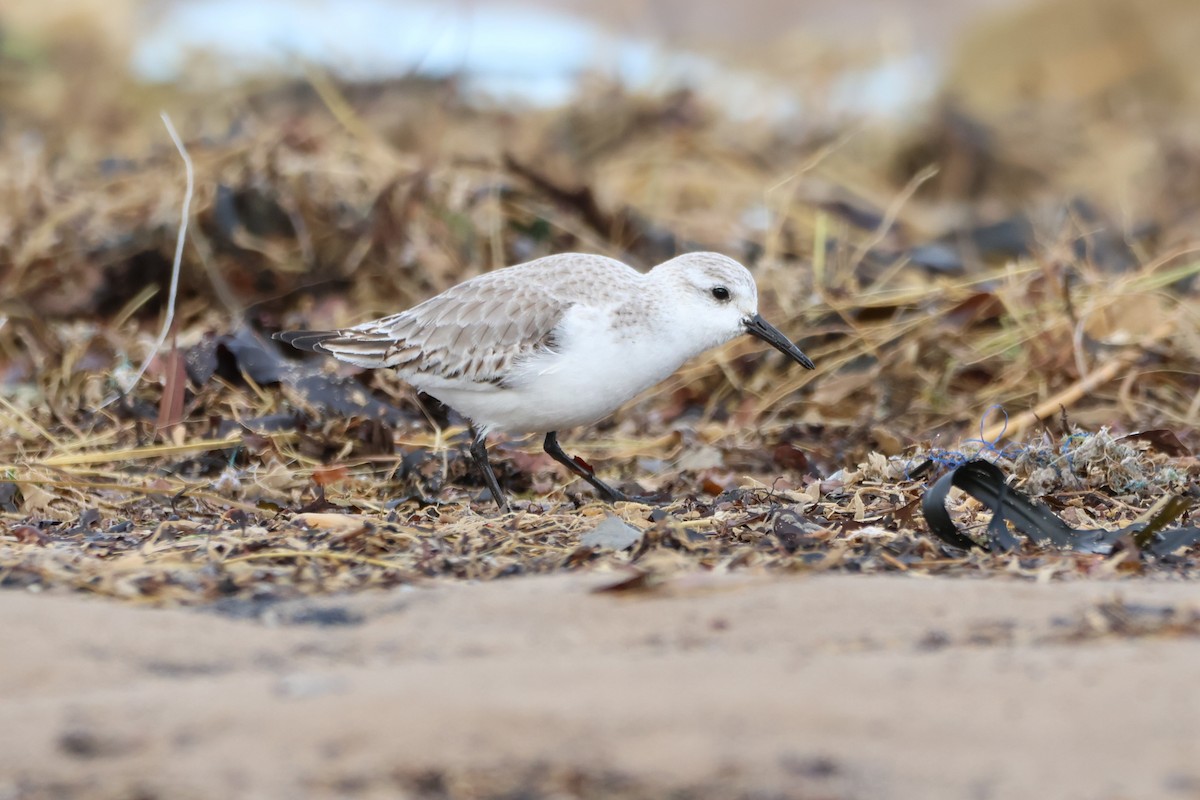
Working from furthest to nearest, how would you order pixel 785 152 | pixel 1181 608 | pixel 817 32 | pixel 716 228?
pixel 817 32, pixel 785 152, pixel 716 228, pixel 1181 608

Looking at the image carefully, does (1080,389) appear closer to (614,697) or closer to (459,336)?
(459,336)

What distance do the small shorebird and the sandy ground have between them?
65.8 inches

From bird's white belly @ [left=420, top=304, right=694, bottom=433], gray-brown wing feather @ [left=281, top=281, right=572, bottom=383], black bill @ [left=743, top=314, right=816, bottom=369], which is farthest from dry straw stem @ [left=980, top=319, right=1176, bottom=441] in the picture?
gray-brown wing feather @ [left=281, top=281, right=572, bottom=383]

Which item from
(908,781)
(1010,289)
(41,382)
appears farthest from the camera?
(1010,289)

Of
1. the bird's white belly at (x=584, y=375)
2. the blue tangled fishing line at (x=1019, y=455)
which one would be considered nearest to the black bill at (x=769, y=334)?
the bird's white belly at (x=584, y=375)

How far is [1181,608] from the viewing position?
8.95 feet

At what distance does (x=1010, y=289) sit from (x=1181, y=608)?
335 cm

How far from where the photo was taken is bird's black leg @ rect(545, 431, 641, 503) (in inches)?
180

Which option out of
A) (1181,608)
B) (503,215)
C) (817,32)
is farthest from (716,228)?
(817,32)

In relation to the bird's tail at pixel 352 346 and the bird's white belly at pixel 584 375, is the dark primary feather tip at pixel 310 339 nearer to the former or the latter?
the bird's tail at pixel 352 346

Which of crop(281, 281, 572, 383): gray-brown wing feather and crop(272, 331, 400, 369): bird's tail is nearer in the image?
crop(281, 281, 572, 383): gray-brown wing feather

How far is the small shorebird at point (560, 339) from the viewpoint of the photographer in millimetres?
4512

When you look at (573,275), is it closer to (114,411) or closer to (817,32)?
(114,411)

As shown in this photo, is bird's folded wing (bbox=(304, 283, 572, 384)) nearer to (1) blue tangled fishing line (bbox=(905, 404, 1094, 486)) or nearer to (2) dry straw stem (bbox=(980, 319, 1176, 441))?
(1) blue tangled fishing line (bbox=(905, 404, 1094, 486))
